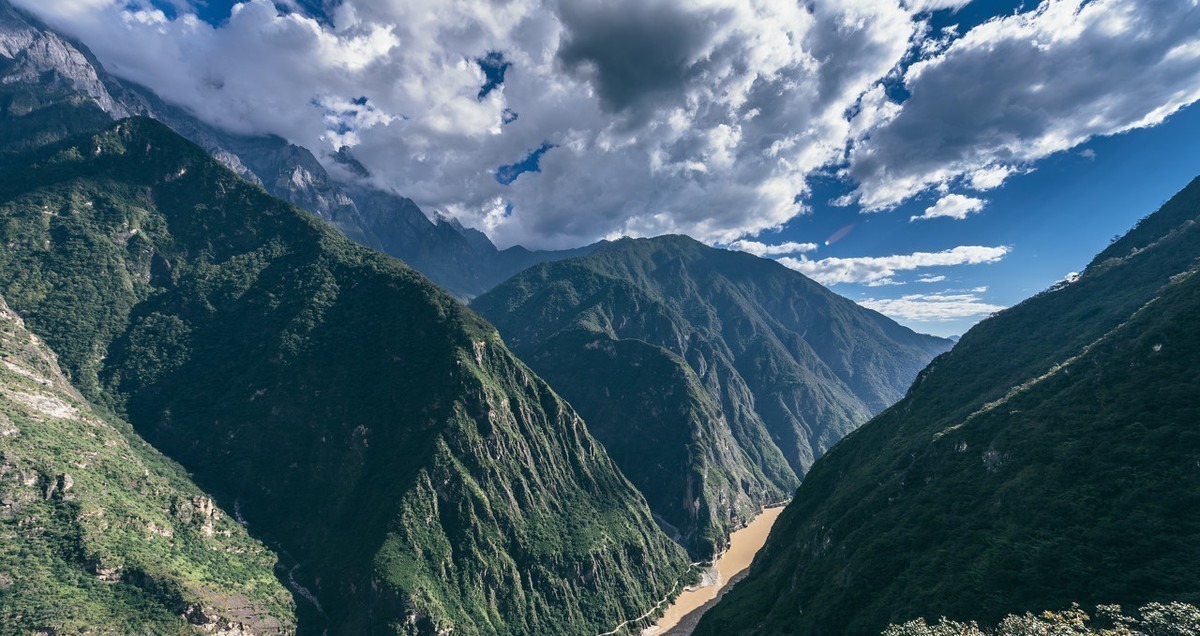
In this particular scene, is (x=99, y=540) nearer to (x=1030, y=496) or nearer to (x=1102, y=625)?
(x=1102, y=625)

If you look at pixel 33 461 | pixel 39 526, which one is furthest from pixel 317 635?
pixel 33 461

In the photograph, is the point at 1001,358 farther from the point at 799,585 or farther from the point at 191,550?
the point at 191,550

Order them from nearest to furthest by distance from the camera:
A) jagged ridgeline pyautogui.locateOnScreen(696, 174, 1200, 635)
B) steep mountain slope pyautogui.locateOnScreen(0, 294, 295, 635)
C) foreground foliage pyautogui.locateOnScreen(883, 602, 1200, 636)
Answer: foreground foliage pyautogui.locateOnScreen(883, 602, 1200, 636), jagged ridgeline pyautogui.locateOnScreen(696, 174, 1200, 635), steep mountain slope pyautogui.locateOnScreen(0, 294, 295, 635)

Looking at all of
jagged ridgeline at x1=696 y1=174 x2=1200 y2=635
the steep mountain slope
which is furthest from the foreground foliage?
the steep mountain slope

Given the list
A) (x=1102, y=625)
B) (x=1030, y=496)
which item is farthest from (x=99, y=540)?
(x=1030, y=496)

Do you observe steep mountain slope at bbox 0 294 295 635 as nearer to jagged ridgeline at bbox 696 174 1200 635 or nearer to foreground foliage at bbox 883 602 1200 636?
jagged ridgeline at bbox 696 174 1200 635

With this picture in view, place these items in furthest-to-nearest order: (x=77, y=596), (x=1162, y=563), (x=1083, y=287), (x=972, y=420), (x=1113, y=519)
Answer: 1. (x=1083, y=287)
2. (x=77, y=596)
3. (x=972, y=420)
4. (x=1113, y=519)
5. (x=1162, y=563)

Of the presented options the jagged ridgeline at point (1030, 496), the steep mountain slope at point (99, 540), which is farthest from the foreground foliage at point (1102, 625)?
the steep mountain slope at point (99, 540)
